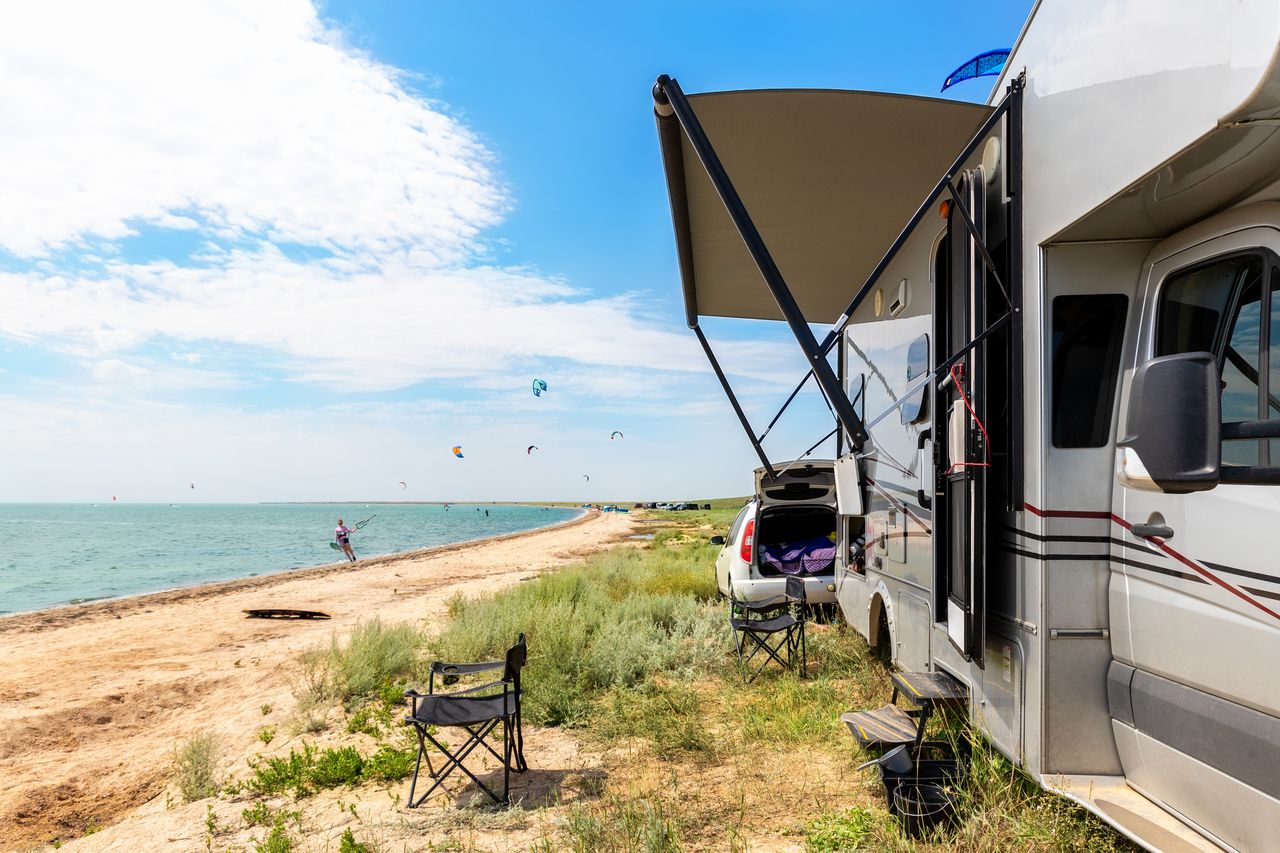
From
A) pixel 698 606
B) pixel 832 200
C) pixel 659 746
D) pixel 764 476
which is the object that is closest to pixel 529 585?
pixel 698 606

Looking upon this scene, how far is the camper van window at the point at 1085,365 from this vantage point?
125 inches

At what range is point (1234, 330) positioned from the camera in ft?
8.38

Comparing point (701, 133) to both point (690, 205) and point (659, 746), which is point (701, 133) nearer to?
point (690, 205)

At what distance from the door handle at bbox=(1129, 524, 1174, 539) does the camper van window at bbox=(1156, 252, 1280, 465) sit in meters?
0.31

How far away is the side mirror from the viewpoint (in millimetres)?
1987

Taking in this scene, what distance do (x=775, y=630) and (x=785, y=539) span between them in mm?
2933

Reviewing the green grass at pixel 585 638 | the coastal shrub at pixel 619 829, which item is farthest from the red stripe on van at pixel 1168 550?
the green grass at pixel 585 638

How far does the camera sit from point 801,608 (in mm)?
7293

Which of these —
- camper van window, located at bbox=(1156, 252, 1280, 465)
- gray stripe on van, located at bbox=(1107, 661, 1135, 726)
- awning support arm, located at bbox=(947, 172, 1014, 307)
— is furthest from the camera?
awning support arm, located at bbox=(947, 172, 1014, 307)

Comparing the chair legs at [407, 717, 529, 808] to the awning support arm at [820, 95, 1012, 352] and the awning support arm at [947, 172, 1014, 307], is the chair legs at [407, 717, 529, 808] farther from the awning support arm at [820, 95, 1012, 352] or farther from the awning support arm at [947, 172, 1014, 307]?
the awning support arm at [820, 95, 1012, 352]

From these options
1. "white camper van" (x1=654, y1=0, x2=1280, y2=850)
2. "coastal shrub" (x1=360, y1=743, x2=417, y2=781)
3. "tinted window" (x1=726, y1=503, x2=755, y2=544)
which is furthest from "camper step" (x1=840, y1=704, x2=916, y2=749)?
"tinted window" (x1=726, y1=503, x2=755, y2=544)

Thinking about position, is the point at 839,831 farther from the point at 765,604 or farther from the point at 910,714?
the point at 765,604

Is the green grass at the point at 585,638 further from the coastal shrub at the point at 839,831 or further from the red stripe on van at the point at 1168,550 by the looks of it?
the red stripe on van at the point at 1168,550

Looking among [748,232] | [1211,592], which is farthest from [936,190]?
[1211,592]
